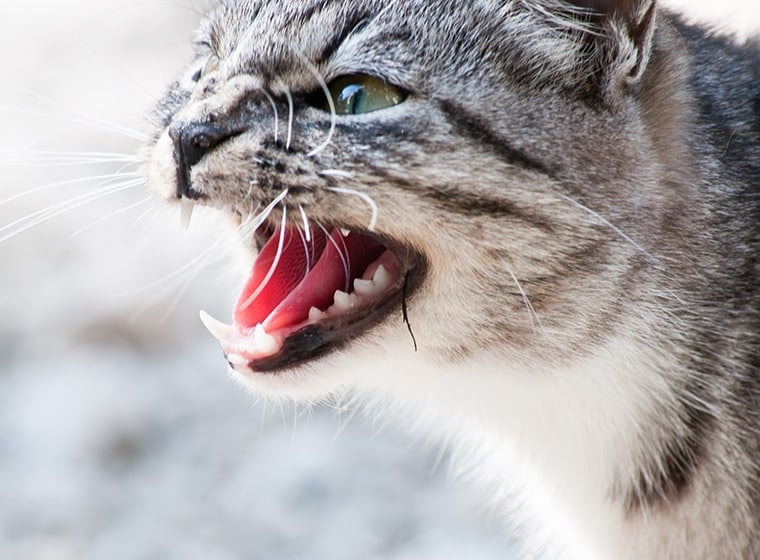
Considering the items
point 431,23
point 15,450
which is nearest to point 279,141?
point 431,23

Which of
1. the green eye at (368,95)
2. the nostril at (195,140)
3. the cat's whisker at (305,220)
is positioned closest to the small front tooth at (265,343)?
the cat's whisker at (305,220)

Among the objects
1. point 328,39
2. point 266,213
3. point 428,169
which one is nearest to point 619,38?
point 428,169

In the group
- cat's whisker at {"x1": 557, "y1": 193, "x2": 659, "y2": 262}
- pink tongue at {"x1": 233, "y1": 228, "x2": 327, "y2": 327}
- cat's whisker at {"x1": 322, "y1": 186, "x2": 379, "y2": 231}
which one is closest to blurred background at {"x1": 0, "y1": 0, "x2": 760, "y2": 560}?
pink tongue at {"x1": 233, "y1": 228, "x2": 327, "y2": 327}

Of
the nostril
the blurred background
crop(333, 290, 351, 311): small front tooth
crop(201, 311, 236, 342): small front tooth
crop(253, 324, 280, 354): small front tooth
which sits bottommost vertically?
the blurred background

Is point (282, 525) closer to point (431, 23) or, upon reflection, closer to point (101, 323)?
point (101, 323)

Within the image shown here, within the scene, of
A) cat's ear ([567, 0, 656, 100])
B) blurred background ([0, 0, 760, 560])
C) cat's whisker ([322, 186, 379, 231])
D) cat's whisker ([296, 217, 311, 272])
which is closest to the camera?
cat's whisker ([322, 186, 379, 231])

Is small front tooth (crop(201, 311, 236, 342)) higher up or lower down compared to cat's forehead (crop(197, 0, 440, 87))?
lower down

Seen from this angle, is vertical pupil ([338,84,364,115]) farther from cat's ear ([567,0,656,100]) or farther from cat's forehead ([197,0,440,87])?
cat's ear ([567,0,656,100])
